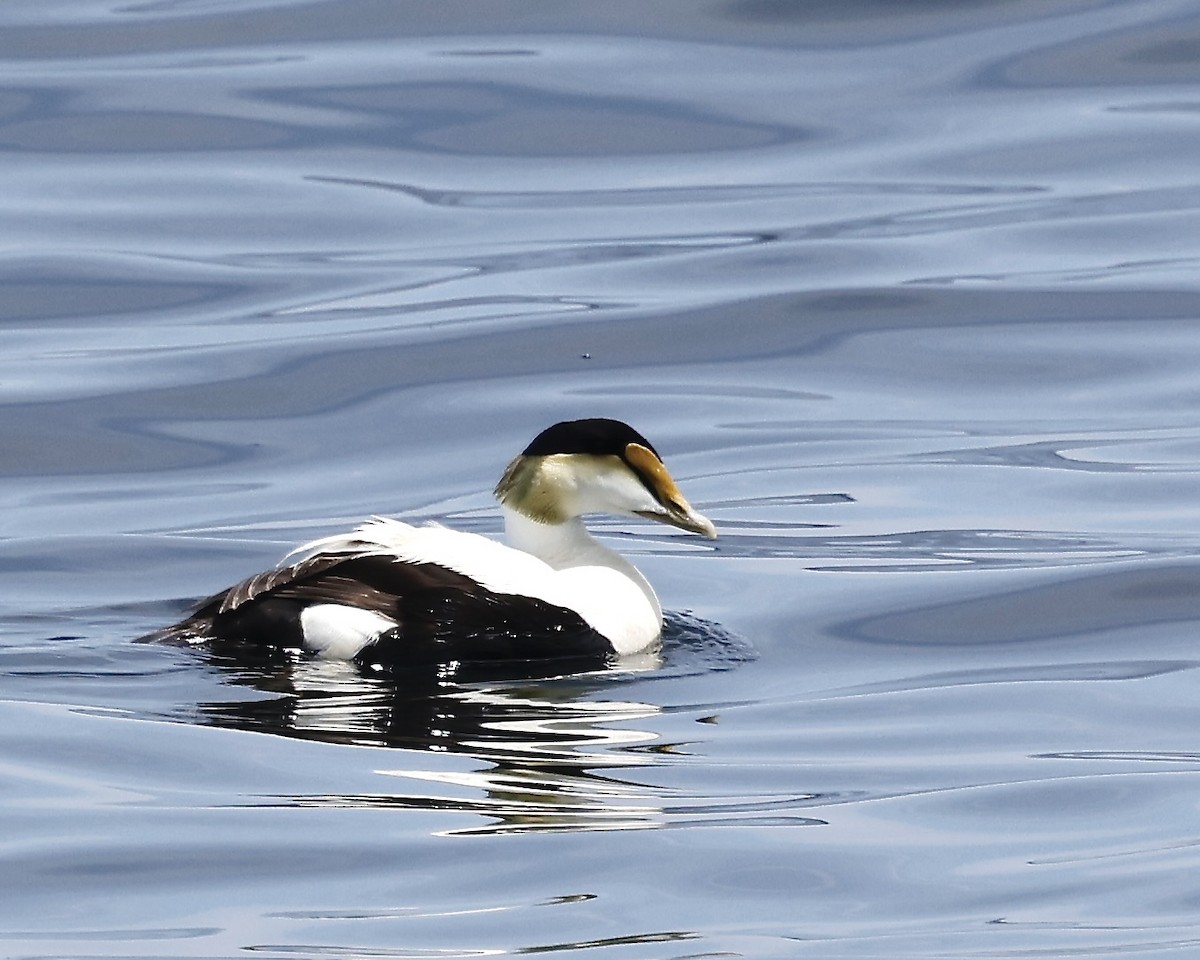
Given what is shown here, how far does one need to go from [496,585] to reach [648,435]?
444 centimetres

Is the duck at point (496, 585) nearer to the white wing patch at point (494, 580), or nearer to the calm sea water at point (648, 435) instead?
the white wing patch at point (494, 580)

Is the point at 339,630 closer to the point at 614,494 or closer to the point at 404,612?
the point at 404,612

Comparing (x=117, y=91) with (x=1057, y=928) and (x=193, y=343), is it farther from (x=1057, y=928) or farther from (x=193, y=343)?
(x=1057, y=928)

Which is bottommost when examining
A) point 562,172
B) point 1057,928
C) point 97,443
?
point 1057,928

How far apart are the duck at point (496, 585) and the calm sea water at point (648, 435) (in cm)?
19

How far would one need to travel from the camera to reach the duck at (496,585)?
812cm

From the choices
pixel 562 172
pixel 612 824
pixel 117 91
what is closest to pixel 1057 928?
pixel 612 824

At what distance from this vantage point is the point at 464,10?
22.4m

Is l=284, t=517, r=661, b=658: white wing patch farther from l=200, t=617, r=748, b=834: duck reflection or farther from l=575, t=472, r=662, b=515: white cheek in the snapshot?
l=575, t=472, r=662, b=515: white cheek

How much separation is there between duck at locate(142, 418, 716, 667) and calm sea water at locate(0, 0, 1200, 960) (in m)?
0.19

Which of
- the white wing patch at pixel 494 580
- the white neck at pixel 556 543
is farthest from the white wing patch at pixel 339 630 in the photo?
the white neck at pixel 556 543

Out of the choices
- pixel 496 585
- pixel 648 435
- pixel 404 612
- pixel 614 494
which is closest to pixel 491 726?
pixel 404 612

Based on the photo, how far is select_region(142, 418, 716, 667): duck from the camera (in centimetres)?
812

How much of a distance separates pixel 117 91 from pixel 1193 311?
8.81m
